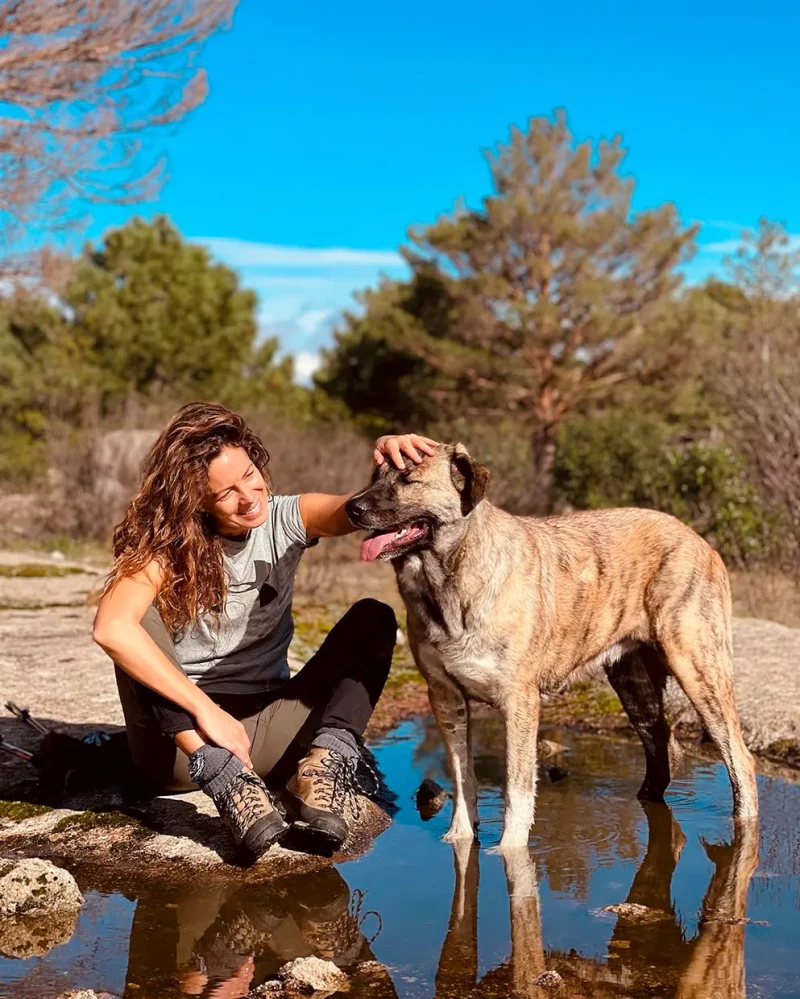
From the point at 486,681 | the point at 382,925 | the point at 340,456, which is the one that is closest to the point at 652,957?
the point at 382,925

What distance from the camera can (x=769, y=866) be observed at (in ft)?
Result: 13.6

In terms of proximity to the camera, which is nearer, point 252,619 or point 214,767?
point 214,767

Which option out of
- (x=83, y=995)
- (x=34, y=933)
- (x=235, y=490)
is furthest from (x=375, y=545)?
(x=83, y=995)

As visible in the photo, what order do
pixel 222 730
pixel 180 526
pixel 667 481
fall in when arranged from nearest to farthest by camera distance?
pixel 222 730
pixel 180 526
pixel 667 481

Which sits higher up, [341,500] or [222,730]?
[341,500]

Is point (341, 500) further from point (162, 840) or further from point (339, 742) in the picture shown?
point (162, 840)

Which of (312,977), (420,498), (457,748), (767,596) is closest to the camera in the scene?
(312,977)

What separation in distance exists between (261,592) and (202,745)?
736mm

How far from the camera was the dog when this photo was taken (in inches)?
172

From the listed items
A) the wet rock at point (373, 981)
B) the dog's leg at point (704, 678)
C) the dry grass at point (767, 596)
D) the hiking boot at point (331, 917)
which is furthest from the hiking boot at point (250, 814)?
the dry grass at point (767, 596)

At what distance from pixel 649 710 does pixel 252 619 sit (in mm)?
2005

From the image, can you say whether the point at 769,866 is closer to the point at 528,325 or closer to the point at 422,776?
the point at 422,776

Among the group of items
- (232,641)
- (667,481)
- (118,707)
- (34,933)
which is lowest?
(34,933)

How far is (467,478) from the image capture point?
14.4ft
